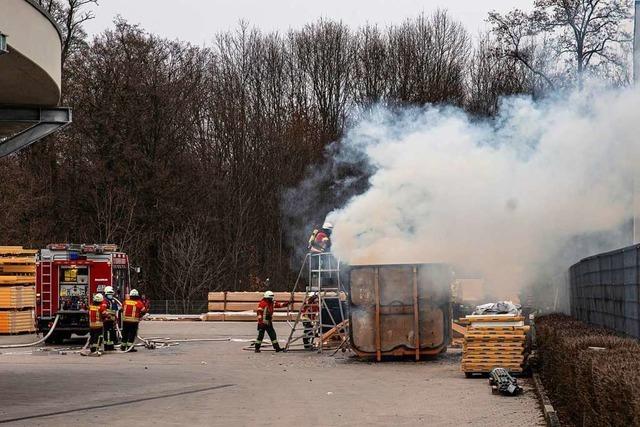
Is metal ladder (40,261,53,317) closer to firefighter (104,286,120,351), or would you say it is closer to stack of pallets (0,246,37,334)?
firefighter (104,286,120,351)

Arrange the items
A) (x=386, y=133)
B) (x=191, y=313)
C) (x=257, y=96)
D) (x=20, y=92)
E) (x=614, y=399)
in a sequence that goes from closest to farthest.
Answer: (x=614, y=399) → (x=20, y=92) → (x=386, y=133) → (x=191, y=313) → (x=257, y=96)

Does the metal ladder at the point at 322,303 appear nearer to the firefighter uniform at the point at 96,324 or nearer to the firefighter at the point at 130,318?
the firefighter at the point at 130,318

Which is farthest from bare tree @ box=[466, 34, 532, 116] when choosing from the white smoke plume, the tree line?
the white smoke plume

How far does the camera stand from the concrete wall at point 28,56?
14.2 metres

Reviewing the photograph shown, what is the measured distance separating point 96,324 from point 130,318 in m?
0.96

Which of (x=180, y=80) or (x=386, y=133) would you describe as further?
(x=180, y=80)

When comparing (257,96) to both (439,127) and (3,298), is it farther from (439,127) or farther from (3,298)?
(439,127)

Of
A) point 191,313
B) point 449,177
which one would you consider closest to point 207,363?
point 449,177

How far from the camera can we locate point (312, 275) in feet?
86.2

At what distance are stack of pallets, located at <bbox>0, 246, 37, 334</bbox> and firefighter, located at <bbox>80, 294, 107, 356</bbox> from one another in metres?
10.6

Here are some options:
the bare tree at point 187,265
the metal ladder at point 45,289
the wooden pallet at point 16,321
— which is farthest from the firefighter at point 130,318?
the bare tree at point 187,265

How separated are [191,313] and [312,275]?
27.5m

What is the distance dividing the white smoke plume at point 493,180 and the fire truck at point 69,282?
8.45 meters

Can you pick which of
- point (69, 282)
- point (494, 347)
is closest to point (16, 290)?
point (69, 282)
